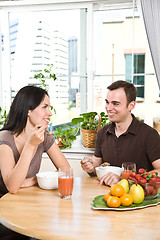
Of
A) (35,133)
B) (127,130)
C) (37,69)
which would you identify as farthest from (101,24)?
(35,133)

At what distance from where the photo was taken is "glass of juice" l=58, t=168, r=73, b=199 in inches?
61.9

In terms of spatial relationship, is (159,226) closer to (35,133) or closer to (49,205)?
(49,205)

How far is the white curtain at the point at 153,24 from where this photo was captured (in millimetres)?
2865

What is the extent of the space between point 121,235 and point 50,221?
32cm

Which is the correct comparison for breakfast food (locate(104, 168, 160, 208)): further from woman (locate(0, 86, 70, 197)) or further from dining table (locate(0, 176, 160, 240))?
woman (locate(0, 86, 70, 197))

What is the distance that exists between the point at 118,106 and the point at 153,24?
1.15m

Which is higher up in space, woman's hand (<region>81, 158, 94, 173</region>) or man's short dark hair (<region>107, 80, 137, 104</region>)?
man's short dark hair (<region>107, 80, 137, 104</region>)

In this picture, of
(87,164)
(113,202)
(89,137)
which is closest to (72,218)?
(113,202)

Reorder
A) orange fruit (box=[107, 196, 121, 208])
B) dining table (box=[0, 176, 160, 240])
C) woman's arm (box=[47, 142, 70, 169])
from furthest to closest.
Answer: woman's arm (box=[47, 142, 70, 169]) < orange fruit (box=[107, 196, 121, 208]) < dining table (box=[0, 176, 160, 240])

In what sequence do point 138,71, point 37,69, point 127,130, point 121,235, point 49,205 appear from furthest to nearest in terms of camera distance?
point 37,69
point 138,71
point 127,130
point 49,205
point 121,235

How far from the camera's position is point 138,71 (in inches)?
124

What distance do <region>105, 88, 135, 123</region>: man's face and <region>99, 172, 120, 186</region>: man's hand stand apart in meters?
0.53

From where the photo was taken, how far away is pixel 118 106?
7.25 feet

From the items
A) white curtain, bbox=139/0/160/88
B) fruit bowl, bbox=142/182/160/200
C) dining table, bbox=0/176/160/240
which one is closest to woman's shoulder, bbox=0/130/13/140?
dining table, bbox=0/176/160/240
